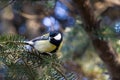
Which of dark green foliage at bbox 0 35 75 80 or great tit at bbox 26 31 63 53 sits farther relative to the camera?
great tit at bbox 26 31 63 53

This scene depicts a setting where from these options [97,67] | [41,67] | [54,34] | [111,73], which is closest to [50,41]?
[54,34]

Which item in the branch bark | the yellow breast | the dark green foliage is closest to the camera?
the dark green foliage

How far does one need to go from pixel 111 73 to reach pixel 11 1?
1.91 feet

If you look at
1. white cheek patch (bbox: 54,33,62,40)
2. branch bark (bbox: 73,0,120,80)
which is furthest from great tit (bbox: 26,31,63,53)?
branch bark (bbox: 73,0,120,80)

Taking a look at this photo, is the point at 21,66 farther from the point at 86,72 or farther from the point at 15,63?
the point at 86,72

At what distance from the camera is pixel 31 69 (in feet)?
3.21

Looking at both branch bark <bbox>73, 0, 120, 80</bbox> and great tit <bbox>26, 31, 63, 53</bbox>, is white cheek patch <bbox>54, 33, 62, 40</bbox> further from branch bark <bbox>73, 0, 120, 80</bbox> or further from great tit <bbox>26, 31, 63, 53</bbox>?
branch bark <bbox>73, 0, 120, 80</bbox>

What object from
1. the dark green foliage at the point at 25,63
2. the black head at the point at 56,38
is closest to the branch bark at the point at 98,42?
the black head at the point at 56,38

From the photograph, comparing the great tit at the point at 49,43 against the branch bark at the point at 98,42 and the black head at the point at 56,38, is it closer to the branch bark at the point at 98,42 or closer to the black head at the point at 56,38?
the black head at the point at 56,38

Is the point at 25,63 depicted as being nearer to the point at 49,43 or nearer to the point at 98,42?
the point at 49,43

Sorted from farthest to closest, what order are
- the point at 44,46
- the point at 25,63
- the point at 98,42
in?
1. the point at 98,42
2. the point at 44,46
3. the point at 25,63

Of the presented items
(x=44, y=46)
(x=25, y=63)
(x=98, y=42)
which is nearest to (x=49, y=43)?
(x=44, y=46)

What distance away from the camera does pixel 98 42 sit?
1541 millimetres

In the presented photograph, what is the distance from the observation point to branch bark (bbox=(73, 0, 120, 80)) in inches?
58.1
